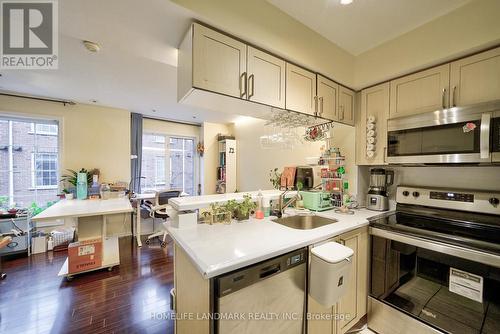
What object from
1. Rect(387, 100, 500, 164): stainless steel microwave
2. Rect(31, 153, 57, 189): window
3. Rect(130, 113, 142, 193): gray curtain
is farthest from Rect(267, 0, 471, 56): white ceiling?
Rect(31, 153, 57, 189): window

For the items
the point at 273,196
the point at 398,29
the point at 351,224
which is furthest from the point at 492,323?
the point at 398,29

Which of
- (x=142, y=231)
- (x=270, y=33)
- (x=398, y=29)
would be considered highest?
(x=398, y=29)

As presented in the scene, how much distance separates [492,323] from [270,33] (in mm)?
2295

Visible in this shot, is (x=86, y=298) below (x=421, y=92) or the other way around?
below

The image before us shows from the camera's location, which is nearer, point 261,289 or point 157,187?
point 261,289

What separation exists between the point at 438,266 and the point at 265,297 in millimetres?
1244

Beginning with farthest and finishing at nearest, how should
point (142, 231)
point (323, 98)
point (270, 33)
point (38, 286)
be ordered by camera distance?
point (142, 231) → point (38, 286) → point (323, 98) → point (270, 33)

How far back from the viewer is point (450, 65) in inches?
61.5

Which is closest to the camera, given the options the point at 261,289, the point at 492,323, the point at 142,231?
the point at 261,289

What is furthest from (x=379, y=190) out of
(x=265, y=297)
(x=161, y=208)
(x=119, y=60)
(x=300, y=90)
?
(x=161, y=208)

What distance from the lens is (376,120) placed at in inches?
78.8

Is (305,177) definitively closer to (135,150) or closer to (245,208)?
(245,208)

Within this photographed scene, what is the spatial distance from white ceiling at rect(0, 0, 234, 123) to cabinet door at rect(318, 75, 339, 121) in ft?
4.08

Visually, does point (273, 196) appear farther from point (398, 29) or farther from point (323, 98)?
point (398, 29)
